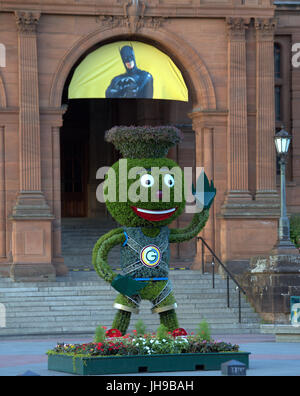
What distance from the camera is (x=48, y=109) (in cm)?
2708

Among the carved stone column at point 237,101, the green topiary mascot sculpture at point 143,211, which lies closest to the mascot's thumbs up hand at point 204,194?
the green topiary mascot sculpture at point 143,211

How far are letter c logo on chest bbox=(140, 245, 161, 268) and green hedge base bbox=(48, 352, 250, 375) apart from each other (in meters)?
2.19

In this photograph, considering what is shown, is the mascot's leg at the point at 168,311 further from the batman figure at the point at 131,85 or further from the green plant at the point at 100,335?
the batman figure at the point at 131,85

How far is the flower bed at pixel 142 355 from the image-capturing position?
1619 cm

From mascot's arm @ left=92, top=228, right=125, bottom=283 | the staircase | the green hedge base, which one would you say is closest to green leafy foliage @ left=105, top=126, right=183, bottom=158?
mascot's arm @ left=92, top=228, right=125, bottom=283

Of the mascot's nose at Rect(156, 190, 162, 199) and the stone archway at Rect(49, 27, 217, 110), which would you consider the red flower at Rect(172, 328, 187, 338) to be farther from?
the stone archway at Rect(49, 27, 217, 110)

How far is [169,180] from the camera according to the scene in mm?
18266

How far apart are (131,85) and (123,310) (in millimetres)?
10325

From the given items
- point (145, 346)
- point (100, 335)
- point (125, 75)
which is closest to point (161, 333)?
point (145, 346)

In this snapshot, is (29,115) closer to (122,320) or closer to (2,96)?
(2,96)

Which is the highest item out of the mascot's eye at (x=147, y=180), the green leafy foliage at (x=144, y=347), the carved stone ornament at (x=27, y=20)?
the carved stone ornament at (x=27, y=20)

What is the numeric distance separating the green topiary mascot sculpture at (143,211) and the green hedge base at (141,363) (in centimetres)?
174
